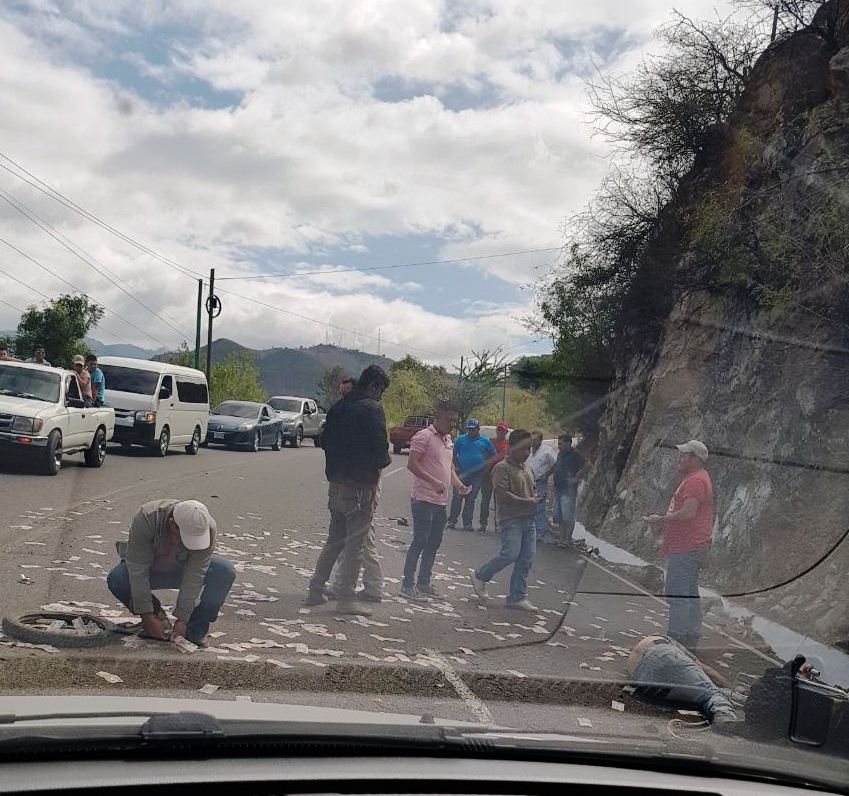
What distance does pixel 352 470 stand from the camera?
26.8 ft

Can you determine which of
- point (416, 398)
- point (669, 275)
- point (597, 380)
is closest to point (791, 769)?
point (669, 275)

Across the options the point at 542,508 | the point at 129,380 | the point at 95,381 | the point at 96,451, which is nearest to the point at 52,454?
the point at 96,451

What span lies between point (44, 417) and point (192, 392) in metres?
9.16

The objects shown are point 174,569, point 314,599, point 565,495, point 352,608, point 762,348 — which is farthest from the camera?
point 762,348

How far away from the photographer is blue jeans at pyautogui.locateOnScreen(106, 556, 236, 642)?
6285 millimetres

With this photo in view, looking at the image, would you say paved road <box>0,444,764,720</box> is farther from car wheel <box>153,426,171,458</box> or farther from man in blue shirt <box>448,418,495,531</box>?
car wheel <box>153,426,171,458</box>

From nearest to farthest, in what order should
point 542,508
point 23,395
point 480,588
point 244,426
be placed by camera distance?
point 480,588, point 542,508, point 23,395, point 244,426

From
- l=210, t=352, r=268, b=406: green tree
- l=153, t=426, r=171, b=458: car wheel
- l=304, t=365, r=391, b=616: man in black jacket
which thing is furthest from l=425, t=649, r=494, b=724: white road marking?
Result: l=210, t=352, r=268, b=406: green tree

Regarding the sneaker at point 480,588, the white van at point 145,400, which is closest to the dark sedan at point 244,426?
the white van at point 145,400

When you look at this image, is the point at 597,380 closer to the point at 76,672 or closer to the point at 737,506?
the point at 737,506

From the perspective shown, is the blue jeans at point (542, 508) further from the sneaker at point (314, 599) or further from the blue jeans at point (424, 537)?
the sneaker at point (314, 599)

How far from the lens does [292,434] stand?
3259 cm

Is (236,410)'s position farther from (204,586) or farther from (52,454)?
(204,586)

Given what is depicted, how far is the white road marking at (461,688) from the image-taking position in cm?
513
